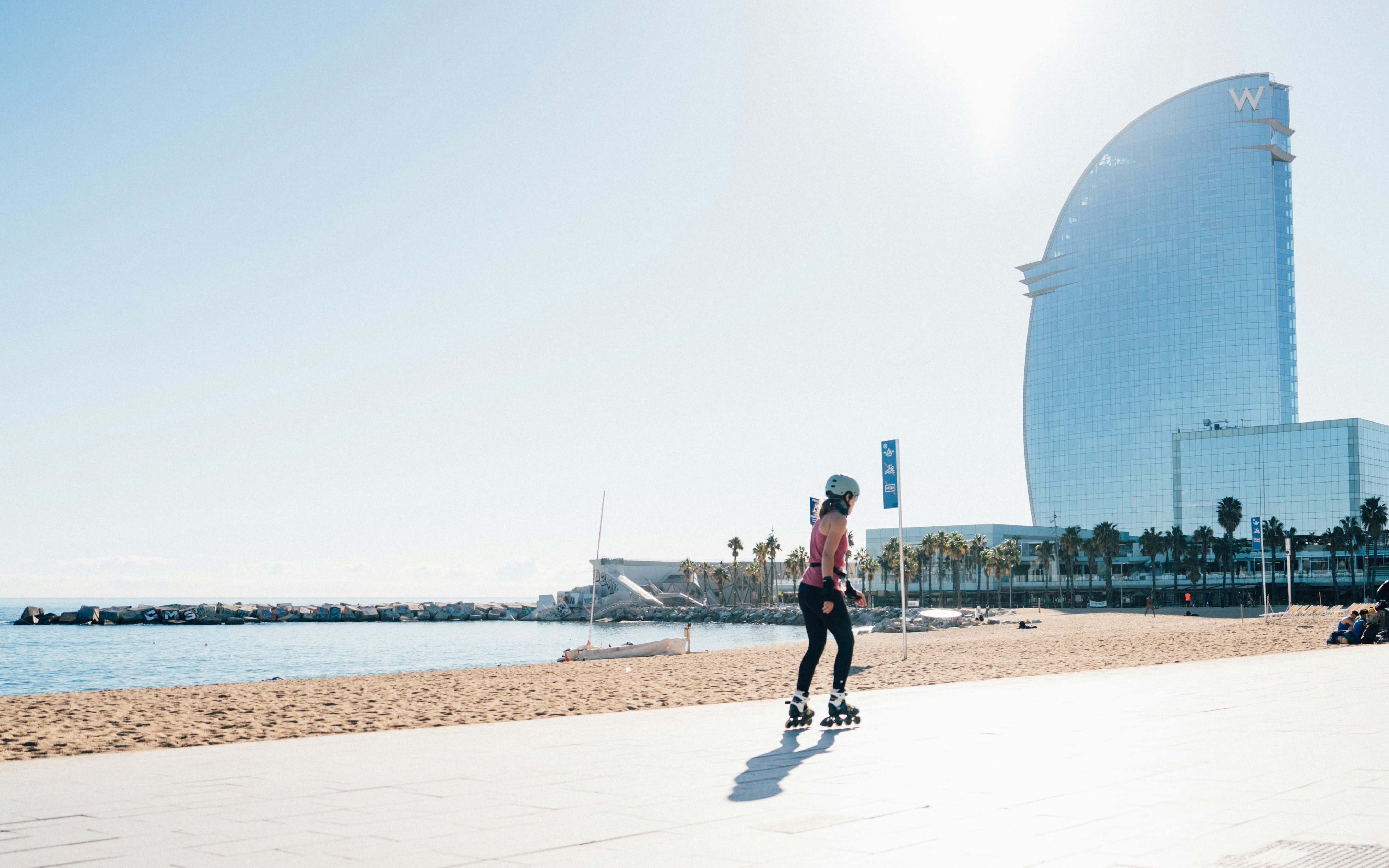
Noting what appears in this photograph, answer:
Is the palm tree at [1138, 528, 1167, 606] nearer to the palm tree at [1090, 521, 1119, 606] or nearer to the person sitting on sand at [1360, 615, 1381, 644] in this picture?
the palm tree at [1090, 521, 1119, 606]

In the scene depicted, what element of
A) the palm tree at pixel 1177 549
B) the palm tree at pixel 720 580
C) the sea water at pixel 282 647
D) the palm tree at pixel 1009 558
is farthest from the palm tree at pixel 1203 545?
the palm tree at pixel 720 580

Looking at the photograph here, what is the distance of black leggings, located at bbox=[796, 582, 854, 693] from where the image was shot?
8414 millimetres

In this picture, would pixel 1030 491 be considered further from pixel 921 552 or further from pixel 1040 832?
pixel 1040 832

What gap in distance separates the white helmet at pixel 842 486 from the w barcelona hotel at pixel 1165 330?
141993mm

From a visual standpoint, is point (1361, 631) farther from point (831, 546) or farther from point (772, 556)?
point (772, 556)

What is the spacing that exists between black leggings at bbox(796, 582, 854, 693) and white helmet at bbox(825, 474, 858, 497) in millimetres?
818

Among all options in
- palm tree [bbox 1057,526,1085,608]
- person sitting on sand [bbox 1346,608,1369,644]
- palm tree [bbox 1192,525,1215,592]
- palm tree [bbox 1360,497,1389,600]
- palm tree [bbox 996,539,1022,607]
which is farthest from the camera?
palm tree [bbox 996,539,1022,607]

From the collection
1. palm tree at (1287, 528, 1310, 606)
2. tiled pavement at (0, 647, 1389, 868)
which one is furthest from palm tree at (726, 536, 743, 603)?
tiled pavement at (0, 647, 1389, 868)

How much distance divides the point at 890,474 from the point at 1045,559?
398 feet

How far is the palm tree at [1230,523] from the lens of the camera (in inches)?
4469

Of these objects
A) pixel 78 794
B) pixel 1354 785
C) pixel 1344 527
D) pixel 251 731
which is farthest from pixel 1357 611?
pixel 1344 527

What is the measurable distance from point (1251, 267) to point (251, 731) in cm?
18116

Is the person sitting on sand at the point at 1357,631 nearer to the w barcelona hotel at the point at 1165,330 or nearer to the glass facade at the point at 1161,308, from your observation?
the w barcelona hotel at the point at 1165,330

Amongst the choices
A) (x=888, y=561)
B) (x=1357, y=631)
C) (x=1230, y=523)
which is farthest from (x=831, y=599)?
(x=888, y=561)
